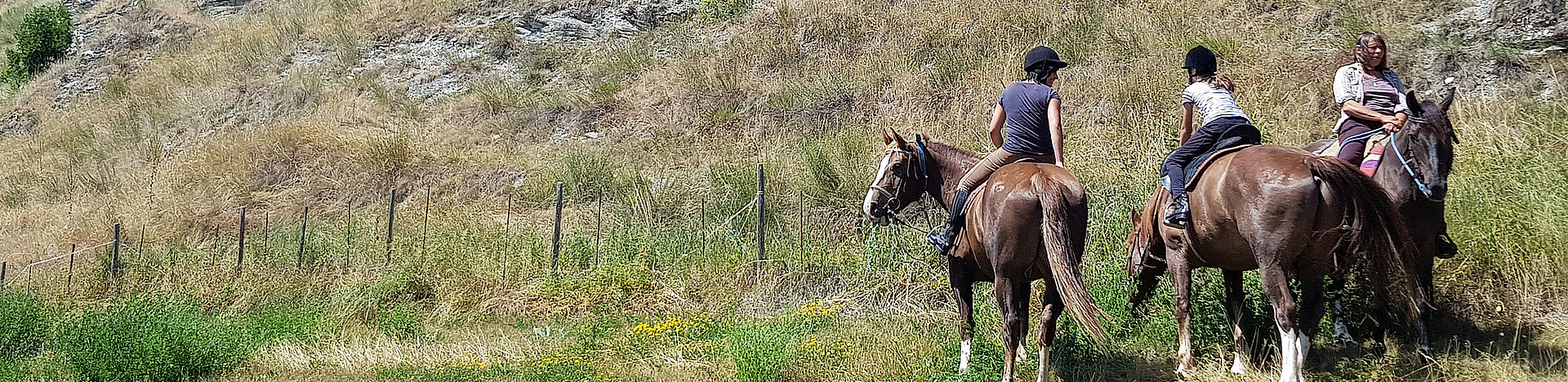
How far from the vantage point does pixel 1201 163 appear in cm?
593

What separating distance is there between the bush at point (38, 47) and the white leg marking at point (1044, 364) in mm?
27012

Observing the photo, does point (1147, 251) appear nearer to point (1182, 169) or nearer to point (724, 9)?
point (1182, 169)

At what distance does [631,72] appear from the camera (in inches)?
718

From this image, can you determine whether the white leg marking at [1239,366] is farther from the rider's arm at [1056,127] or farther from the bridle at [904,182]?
the bridle at [904,182]

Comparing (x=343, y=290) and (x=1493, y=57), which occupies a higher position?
(x=1493, y=57)

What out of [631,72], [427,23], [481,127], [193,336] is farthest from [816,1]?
[193,336]

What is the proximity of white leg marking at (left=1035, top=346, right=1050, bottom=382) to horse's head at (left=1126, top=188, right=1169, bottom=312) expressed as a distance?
4.01ft

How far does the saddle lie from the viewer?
5.90m

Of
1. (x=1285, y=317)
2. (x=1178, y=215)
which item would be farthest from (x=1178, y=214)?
(x=1285, y=317)

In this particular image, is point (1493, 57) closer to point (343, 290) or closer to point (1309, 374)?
point (1309, 374)

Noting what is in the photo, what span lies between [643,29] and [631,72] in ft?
7.25

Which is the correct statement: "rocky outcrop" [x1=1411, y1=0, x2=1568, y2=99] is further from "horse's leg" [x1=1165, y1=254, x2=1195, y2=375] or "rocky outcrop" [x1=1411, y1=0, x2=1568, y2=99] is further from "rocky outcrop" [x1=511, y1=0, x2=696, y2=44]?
"rocky outcrop" [x1=511, y1=0, x2=696, y2=44]

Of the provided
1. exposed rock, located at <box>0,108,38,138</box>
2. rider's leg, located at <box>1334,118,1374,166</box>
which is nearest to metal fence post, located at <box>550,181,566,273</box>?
rider's leg, located at <box>1334,118,1374,166</box>

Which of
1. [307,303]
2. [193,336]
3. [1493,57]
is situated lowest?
[307,303]
